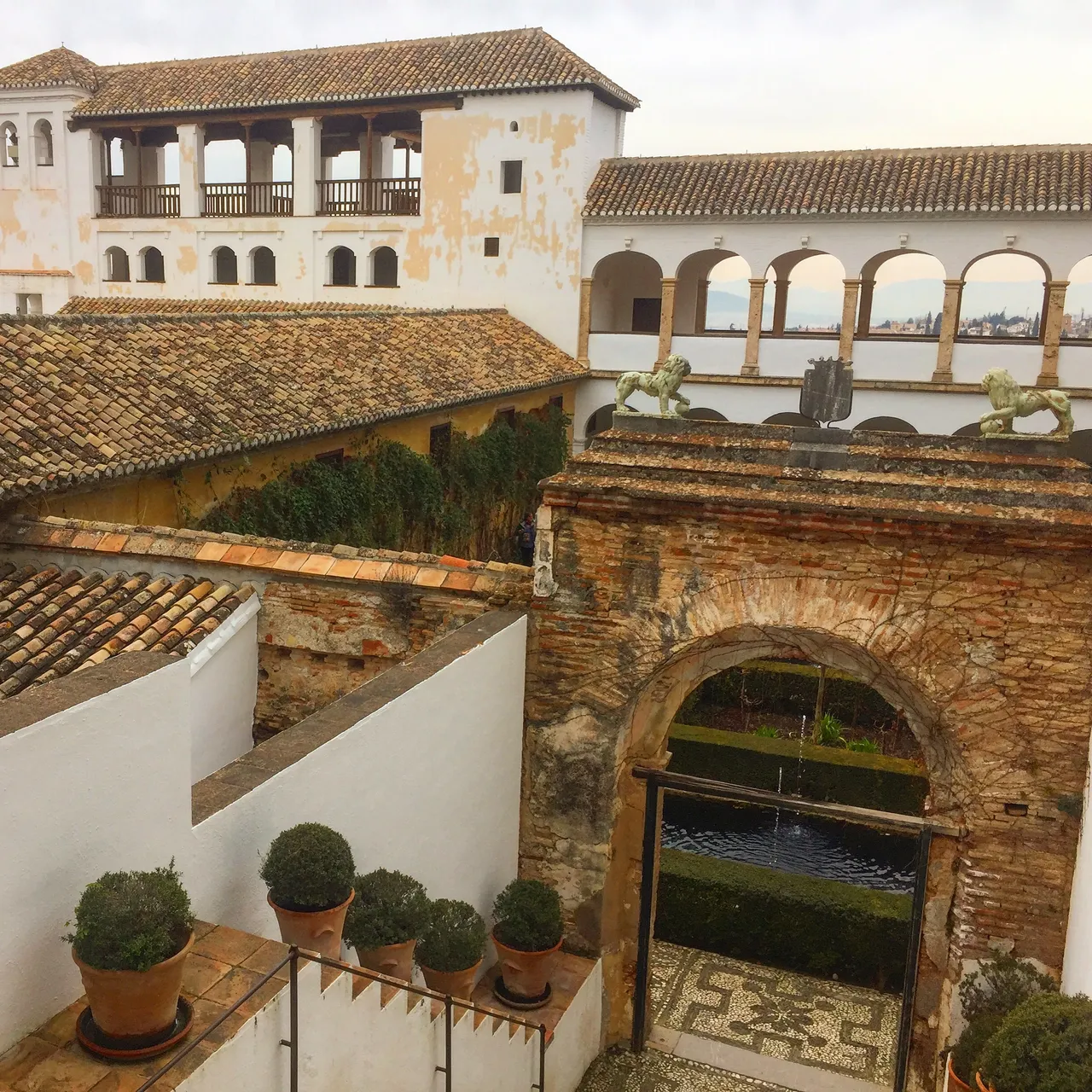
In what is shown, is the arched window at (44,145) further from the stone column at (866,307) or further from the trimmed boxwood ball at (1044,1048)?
the trimmed boxwood ball at (1044,1048)

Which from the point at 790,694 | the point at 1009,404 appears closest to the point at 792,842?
the point at 790,694

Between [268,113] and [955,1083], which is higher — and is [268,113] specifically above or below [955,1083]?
above

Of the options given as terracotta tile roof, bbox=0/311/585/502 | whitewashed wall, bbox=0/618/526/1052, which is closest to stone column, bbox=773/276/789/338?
terracotta tile roof, bbox=0/311/585/502

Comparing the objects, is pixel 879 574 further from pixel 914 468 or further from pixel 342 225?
pixel 342 225

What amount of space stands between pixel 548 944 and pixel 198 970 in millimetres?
3442

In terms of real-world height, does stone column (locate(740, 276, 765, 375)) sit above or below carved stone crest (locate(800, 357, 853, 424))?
above

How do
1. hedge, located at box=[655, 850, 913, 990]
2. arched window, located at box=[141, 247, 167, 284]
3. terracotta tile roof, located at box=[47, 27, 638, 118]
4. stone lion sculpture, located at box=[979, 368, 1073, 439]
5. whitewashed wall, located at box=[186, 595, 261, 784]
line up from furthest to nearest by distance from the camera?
arched window, located at box=[141, 247, 167, 284] → terracotta tile roof, located at box=[47, 27, 638, 118] → hedge, located at box=[655, 850, 913, 990] → stone lion sculpture, located at box=[979, 368, 1073, 439] → whitewashed wall, located at box=[186, 595, 261, 784]

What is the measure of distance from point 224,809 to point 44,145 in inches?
1115

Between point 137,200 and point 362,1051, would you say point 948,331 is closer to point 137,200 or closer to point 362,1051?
point 362,1051

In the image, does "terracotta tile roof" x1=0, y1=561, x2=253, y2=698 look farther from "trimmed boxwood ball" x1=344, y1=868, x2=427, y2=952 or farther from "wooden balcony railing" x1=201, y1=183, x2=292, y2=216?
"wooden balcony railing" x1=201, y1=183, x2=292, y2=216

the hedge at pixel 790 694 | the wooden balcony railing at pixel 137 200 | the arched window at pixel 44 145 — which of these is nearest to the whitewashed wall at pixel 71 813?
the hedge at pixel 790 694

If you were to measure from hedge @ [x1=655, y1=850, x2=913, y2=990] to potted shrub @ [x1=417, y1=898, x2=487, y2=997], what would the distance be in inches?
162

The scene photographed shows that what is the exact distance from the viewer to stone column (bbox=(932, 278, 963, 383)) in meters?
20.5

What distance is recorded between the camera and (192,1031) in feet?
11.8
